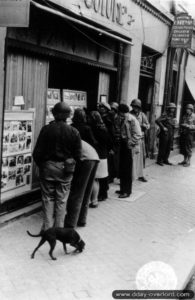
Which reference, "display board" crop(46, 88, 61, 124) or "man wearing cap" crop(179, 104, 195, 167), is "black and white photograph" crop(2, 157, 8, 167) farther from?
"man wearing cap" crop(179, 104, 195, 167)

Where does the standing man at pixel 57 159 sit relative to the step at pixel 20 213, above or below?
above

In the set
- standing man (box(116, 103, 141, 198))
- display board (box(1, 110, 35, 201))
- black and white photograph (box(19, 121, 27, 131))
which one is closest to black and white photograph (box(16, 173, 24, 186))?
display board (box(1, 110, 35, 201))

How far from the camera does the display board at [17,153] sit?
6547 millimetres

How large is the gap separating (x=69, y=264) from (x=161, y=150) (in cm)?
802

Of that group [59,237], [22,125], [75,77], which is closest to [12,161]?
[22,125]

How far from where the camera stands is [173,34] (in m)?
13.5

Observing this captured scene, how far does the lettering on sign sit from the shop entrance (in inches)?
43.4

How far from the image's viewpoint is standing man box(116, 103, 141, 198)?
8109 mm

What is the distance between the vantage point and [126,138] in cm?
811

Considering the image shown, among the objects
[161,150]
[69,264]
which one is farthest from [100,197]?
[161,150]

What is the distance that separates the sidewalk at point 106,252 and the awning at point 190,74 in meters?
8.86

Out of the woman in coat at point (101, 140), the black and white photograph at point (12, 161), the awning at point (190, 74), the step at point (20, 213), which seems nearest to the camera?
the step at point (20, 213)
